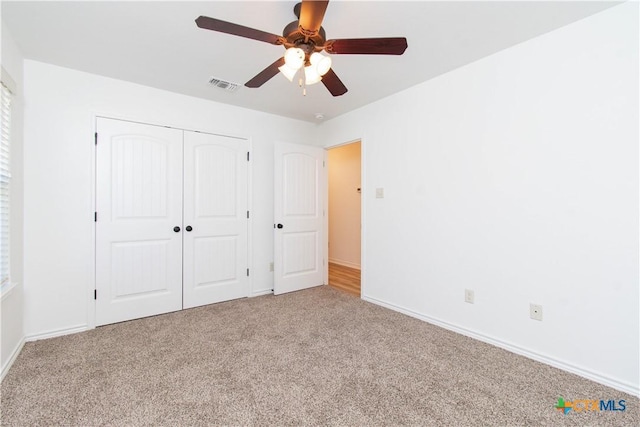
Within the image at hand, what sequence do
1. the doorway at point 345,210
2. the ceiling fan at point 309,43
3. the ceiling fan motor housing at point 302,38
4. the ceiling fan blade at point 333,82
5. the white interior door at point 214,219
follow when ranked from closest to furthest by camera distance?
the ceiling fan at point 309,43
the ceiling fan motor housing at point 302,38
the ceiling fan blade at point 333,82
the white interior door at point 214,219
the doorway at point 345,210

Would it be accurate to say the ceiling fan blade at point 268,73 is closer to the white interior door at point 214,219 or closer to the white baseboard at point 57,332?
the white interior door at point 214,219

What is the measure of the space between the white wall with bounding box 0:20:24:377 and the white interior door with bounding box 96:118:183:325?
0.51 m

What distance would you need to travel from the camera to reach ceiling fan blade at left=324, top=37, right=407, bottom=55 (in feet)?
5.11

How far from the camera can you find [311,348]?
89.3 inches

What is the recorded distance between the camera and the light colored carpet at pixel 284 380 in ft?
5.05

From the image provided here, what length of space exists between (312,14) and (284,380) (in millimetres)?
2112

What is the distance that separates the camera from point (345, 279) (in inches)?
177

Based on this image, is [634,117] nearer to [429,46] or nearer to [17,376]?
[429,46]

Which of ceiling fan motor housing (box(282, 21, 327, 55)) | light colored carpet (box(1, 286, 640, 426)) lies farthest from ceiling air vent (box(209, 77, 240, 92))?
light colored carpet (box(1, 286, 640, 426))

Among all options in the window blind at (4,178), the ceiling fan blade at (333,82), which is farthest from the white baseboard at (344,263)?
the window blind at (4,178)

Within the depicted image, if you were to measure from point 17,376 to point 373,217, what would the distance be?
319 centimetres

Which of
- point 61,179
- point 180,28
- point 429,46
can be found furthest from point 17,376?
point 429,46

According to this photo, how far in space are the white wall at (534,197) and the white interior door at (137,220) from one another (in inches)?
95.6

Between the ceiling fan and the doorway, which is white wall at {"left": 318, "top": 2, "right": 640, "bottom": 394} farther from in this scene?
the doorway
